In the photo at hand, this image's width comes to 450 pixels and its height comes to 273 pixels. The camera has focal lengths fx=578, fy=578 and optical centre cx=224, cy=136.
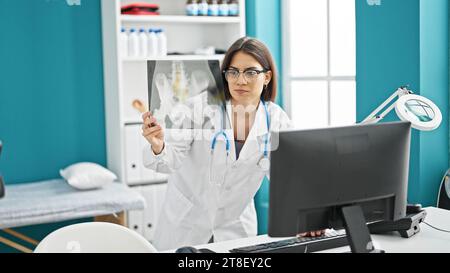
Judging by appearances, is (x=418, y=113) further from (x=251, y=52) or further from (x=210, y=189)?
(x=210, y=189)

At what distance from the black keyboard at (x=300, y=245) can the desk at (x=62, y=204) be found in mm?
1582

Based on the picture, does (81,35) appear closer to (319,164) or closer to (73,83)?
(73,83)

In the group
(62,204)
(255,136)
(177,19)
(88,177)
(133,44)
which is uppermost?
(177,19)

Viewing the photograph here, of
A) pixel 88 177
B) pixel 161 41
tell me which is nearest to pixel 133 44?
pixel 161 41

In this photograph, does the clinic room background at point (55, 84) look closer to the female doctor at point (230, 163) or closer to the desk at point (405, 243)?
the female doctor at point (230, 163)

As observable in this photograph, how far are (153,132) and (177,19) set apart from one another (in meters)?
1.87

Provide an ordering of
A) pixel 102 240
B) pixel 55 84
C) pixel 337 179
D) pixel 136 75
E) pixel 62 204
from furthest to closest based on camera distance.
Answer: pixel 136 75, pixel 55 84, pixel 62 204, pixel 102 240, pixel 337 179

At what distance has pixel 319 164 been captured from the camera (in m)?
1.55

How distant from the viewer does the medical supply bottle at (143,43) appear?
12.2 ft

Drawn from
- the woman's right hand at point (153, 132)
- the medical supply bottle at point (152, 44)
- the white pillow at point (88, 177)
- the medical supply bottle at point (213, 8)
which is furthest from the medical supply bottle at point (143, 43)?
the woman's right hand at point (153, 132)

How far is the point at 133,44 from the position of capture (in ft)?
12.2

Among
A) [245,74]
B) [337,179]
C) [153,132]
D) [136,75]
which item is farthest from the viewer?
[136,75]
